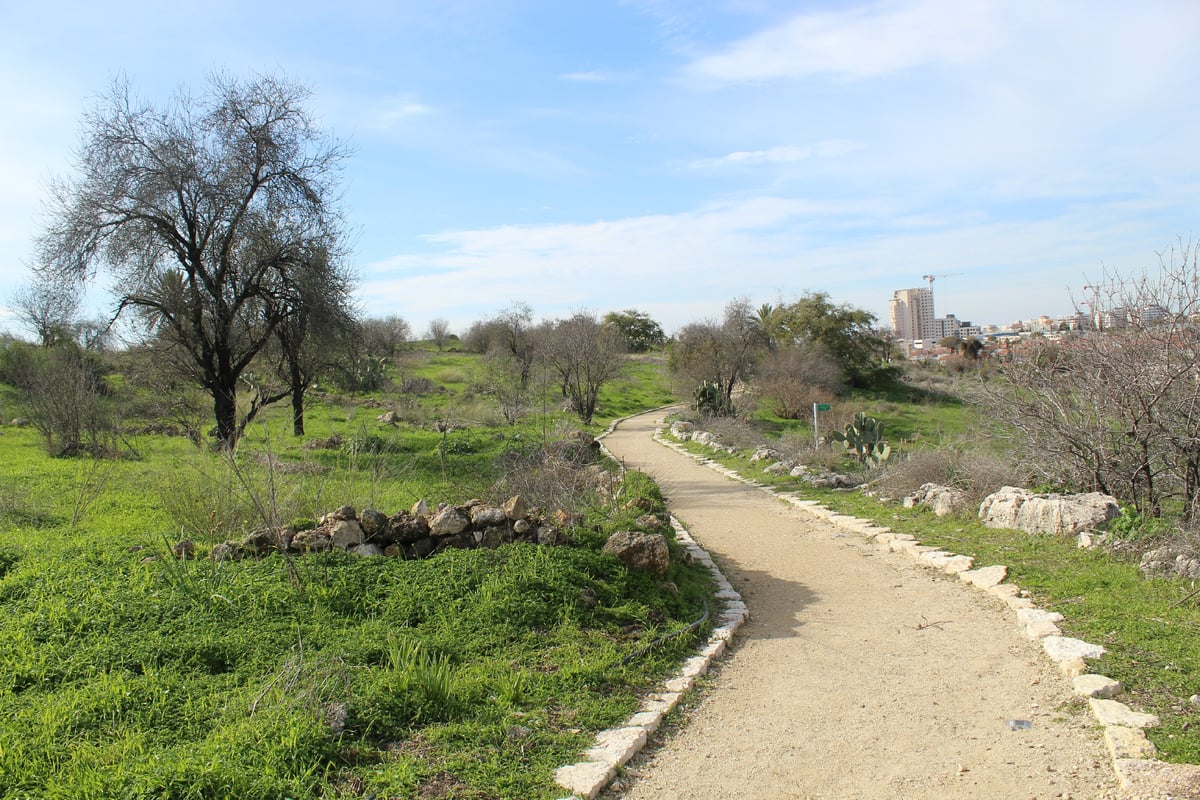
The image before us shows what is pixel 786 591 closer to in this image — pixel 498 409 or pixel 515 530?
pixel 515 530

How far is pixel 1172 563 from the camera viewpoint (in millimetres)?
6188

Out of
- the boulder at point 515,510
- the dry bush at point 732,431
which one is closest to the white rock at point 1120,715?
the boulder at point 515,510

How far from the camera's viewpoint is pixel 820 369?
33.8 meters

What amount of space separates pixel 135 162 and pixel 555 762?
1476cm

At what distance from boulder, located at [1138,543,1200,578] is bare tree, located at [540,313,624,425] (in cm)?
2180

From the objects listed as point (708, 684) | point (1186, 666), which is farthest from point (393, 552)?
point (1186, 666)

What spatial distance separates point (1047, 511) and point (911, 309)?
10178 centimetres

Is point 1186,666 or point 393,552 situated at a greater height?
point 393,552

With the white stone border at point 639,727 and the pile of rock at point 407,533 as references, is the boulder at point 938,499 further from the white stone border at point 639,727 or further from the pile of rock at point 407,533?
the pile of rock at point 407,533

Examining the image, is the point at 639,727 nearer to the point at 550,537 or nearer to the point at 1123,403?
the point at 550,537

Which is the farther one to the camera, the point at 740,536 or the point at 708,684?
the point at 740,536

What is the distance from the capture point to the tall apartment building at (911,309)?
328 feet

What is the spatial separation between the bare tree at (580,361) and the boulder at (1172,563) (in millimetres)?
21796

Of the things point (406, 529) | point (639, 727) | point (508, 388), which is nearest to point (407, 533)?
point (406, 529)
